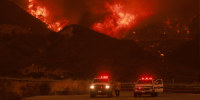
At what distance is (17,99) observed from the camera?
1153 inches

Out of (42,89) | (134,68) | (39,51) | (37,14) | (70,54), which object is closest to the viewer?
(42,89)

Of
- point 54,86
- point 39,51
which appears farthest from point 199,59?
point 54,86

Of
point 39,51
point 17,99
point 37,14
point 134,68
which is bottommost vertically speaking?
point 17,99

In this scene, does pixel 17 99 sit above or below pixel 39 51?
below

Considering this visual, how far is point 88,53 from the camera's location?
137000 millimetres

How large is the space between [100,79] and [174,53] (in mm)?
160330

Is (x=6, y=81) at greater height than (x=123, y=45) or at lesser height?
lesser

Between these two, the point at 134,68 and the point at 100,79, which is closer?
the point at 100,79

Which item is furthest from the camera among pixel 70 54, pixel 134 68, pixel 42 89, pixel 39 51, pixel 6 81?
pixel 39 51

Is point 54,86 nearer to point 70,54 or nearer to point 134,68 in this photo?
point 134,68

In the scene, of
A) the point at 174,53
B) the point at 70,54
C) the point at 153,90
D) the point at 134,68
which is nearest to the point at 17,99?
the point at 153,90

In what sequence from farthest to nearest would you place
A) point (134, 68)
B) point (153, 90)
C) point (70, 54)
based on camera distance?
point (70, 54), point (134, 68), point (153, 90)

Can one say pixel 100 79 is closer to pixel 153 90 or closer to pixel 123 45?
pixel 153 90

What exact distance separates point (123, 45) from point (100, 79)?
118 metres
